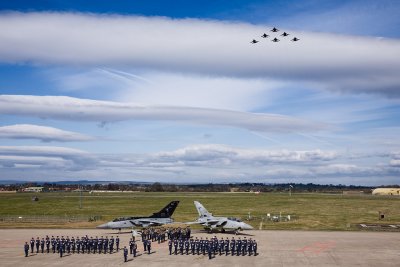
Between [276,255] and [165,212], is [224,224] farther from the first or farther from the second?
[276,255]

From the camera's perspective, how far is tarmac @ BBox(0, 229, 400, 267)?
32.2 meters

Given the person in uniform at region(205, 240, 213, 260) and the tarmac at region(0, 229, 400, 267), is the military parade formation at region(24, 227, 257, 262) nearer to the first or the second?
the person in uniform at region(205, 240, 213, 260)

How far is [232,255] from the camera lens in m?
35.5

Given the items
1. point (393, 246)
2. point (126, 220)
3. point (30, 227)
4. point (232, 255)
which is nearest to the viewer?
point (232, 255)

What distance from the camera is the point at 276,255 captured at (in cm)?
3528

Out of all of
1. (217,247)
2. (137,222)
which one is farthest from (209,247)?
(137,222)

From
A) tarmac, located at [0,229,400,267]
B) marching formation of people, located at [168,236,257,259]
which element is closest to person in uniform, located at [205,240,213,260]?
marching formation of people, located at [168,236,257,259]

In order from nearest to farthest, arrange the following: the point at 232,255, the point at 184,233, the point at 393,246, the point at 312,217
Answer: the point at 232,255 < the point at 393,246 < the point at 184,233 < the point at 312,217

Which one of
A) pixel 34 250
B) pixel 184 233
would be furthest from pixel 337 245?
pixel 34 250

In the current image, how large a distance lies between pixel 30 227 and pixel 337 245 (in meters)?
37.3

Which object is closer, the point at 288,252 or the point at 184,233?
the point at 288,252

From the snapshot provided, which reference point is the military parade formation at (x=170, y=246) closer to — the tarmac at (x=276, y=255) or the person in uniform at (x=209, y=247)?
the person in uniform at (x=209, y=247)

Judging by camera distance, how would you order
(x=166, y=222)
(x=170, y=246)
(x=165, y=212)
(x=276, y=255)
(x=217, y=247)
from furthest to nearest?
(x=165, y=212) < (x=166, y=222) < (x=170, y=246) < (x=217, y=247) < (x=276, y=255)

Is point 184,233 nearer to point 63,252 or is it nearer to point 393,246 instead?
point 63,252
